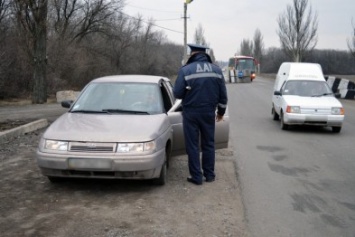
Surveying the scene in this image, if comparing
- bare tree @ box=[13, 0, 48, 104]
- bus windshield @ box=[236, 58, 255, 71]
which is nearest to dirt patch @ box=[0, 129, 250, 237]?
bare tree @ box=[13, 0, 48, 104]

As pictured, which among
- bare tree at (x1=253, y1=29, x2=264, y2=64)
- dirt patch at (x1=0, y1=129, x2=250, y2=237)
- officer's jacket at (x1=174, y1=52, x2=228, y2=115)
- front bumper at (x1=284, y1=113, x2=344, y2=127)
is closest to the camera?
dirt patch at (x1=0, y1=129, x2=250, y2=237)

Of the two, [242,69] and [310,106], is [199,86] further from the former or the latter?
[242,69]

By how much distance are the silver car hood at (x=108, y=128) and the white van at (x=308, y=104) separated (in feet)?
20.9

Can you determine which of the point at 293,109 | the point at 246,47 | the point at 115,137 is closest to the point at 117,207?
the point at 115,137

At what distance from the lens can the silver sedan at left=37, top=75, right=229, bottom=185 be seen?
219 inches

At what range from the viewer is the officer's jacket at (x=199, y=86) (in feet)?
20.6

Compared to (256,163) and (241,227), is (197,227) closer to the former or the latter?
(241,227)

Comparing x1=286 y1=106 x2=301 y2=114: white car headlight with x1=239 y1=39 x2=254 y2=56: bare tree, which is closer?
x1=286 y1=106 x2=301 y2=114: white car headlight

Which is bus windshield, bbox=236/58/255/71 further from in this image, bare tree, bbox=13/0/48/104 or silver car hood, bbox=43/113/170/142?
silver car hood, bbox=43/113/170/142

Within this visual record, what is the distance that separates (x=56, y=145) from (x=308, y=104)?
8.21 meters

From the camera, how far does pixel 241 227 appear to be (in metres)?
4.79

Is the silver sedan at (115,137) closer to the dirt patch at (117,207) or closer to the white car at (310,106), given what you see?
the dirt patch at (117,207)

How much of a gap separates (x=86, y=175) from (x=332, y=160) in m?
5.12

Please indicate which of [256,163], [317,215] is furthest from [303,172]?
[317,215]
